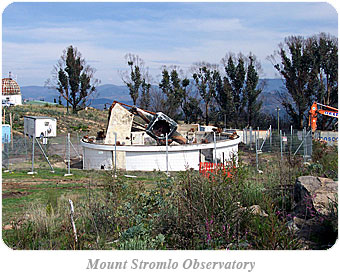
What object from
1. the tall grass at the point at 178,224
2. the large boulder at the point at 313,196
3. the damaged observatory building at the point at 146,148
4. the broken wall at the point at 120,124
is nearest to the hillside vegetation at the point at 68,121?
the damaged observatory building at the point at 146,148

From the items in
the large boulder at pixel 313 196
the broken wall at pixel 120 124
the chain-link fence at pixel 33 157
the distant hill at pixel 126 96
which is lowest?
the chain-link fence at pixel 33 157

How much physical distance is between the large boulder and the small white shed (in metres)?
21.0

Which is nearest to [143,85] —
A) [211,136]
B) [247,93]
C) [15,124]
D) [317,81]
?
[247,93]

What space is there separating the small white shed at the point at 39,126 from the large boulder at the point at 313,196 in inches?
827

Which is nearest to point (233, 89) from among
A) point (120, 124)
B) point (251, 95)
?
point (251, 95)

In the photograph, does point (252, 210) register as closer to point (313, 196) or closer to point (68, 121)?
point (313, 196)

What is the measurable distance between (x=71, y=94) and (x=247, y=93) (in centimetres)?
1836

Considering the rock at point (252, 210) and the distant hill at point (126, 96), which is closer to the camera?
the rock at point (252, 210)

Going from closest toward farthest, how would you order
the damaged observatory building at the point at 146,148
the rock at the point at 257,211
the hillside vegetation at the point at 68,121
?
the rock at the point at 257,211 → the damaged observatory building at the point at 146,148 → the hillside vegetation at the point at 68,121

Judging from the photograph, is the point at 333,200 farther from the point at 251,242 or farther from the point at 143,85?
the point at 143,85

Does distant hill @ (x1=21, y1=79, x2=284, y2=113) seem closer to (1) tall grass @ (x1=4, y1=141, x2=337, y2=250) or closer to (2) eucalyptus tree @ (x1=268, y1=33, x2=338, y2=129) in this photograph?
(2) eucalyptus tree @ (x1=268, y1=33, x2=338, y2=129)

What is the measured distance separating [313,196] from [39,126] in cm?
2210

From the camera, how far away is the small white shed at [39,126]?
2444 cm

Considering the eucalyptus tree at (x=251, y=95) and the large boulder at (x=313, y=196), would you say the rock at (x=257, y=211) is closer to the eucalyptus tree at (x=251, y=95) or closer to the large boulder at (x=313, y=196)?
the large boulder at (x=313, y=196)
